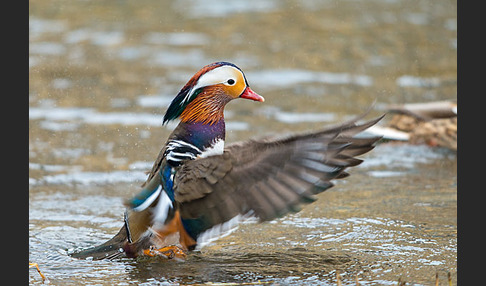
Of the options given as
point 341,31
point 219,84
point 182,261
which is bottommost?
point 182,261

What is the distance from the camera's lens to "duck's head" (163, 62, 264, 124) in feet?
14.8

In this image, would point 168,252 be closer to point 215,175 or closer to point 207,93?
point 215,175

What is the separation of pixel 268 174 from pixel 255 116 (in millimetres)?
3767

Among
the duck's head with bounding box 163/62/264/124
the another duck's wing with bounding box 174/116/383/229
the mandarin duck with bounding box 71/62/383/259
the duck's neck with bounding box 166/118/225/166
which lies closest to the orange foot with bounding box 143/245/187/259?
the mandarin duck with bounding box 71/62/383/259

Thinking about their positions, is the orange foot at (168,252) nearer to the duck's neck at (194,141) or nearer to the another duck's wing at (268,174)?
the another duck's wing at (268,174)

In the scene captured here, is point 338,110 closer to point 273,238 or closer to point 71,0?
point 273,238

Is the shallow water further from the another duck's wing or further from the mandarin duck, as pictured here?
the another duck's wing

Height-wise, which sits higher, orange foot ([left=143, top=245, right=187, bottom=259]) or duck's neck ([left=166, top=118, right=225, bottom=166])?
duck's neck ([left=166, top=118, right=225, bottom=166])

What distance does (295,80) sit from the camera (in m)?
8.74

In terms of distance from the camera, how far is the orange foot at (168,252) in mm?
4352

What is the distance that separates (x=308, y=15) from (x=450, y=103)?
4.35 m

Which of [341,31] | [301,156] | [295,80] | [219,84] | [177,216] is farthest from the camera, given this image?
[341,31]

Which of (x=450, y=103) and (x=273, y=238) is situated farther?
(x=450, y=103)

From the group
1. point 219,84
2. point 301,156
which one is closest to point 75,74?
point 219,84
